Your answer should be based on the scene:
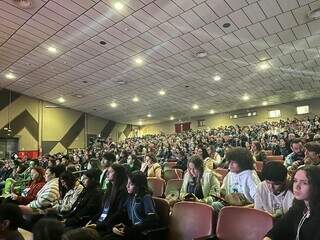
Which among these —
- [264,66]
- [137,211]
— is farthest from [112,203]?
[264,66]

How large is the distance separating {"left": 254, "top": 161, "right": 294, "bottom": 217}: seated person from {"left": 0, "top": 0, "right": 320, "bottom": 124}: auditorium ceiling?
505 centimetres

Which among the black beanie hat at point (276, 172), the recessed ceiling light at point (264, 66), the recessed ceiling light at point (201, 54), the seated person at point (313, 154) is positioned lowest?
the black beanie hat at point (276, 172)

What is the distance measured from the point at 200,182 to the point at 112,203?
109 cm

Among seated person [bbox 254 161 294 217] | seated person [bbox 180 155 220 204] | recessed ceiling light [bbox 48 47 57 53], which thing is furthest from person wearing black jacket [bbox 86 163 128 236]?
recessed ceiling light [bbox 48 47 57 53]

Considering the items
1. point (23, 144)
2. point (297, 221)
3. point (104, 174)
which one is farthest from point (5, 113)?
point (297, 221)

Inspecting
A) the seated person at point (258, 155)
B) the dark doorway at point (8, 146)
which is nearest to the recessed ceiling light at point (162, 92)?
the dark doorway at point (8, 146)

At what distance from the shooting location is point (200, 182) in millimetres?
3615

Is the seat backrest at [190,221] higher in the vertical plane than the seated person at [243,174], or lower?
lower

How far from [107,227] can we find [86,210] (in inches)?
19.8

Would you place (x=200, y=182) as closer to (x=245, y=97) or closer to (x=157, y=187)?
(x=157, y=187)

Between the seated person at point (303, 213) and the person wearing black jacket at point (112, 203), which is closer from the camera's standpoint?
the seated person at point (303, 213)

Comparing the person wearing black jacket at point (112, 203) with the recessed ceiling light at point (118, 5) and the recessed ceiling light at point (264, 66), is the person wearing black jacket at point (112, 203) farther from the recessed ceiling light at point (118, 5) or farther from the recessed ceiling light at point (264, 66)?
the recessed ceiling light at point (264, 66)

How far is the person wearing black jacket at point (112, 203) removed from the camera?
3.08 m

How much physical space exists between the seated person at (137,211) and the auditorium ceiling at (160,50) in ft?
15.7
